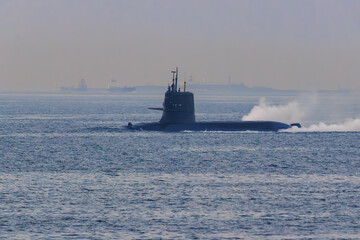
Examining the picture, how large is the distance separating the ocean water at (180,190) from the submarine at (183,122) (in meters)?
7.13

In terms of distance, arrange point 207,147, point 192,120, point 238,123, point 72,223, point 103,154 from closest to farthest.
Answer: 1. point 72,223
2. point 103,154
3. point 207,147
4. point 192,120
5. point 238,123

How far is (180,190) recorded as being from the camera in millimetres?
39281

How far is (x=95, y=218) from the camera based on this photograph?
3138 cm

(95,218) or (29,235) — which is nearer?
(29,235)

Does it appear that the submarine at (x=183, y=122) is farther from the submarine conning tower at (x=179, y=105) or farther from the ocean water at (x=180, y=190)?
the ocean water at (x=180, y=190)

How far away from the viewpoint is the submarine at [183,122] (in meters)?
77.5

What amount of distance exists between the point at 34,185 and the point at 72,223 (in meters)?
11.9

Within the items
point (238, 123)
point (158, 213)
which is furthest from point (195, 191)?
point (238, 123)

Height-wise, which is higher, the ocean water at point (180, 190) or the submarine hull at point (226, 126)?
the submarine hull at point (226, 126)

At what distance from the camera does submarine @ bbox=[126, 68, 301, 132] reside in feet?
254

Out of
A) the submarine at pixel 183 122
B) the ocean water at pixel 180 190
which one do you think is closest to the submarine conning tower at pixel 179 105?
the submarine at pixel 183 122

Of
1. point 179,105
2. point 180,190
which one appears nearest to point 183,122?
point 179,105

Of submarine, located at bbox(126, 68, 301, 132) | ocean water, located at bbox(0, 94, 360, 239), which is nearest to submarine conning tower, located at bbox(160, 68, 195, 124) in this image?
submarine, located at bbox(126, 68, 301, 132)

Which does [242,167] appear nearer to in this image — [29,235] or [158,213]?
[158,213]
